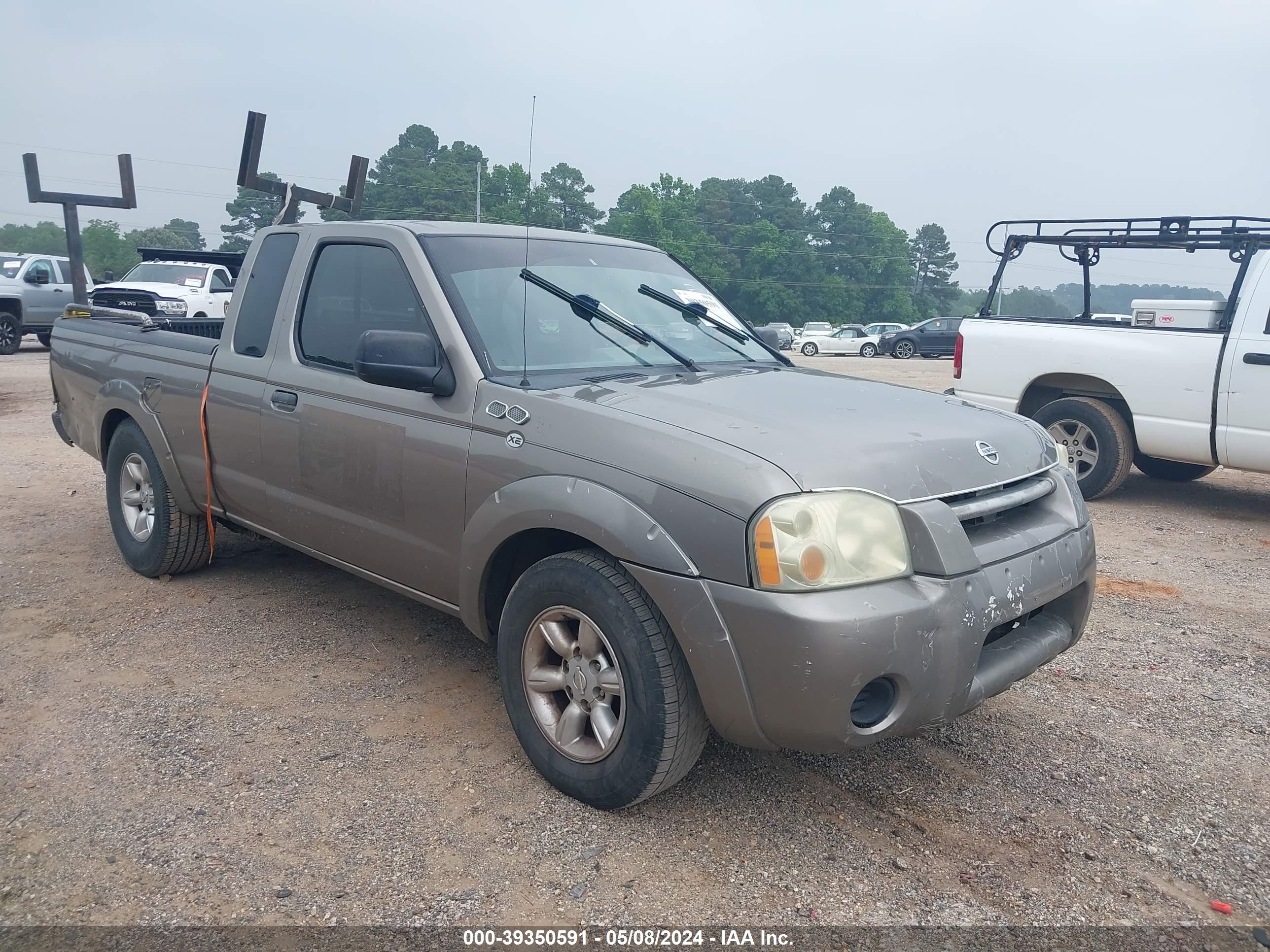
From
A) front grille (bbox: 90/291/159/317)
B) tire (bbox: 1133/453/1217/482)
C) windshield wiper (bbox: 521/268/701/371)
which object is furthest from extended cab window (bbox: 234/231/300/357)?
tire (bbox: 1133/453/1217/482)

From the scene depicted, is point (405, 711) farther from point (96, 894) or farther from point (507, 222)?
point (507, 222)

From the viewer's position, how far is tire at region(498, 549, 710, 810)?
2.68m

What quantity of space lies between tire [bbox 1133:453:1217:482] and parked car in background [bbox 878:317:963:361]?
26121 millimetres

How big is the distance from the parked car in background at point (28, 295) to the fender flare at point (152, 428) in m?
15.7

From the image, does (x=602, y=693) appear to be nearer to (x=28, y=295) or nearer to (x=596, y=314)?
(x=596, y=314)

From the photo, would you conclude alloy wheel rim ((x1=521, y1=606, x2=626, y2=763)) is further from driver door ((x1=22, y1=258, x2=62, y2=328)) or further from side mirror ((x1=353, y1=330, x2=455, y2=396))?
driver door ((x1=22, y1=258, x2=62, y2=328))

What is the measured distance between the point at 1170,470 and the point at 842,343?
3115cm

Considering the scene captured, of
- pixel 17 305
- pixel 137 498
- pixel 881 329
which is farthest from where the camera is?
pixel 881 329

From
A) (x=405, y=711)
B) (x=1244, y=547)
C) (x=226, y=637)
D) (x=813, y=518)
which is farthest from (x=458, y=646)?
(x=1244, y=547)

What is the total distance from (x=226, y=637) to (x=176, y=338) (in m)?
1.55

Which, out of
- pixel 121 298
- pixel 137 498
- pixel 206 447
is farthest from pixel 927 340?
pixel 206 447

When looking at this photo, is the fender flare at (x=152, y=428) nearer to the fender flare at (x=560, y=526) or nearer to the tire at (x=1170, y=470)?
the fender flare at (x=560, y=526)

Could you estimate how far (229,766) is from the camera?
321 centimetres

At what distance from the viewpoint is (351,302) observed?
12.8 feet
